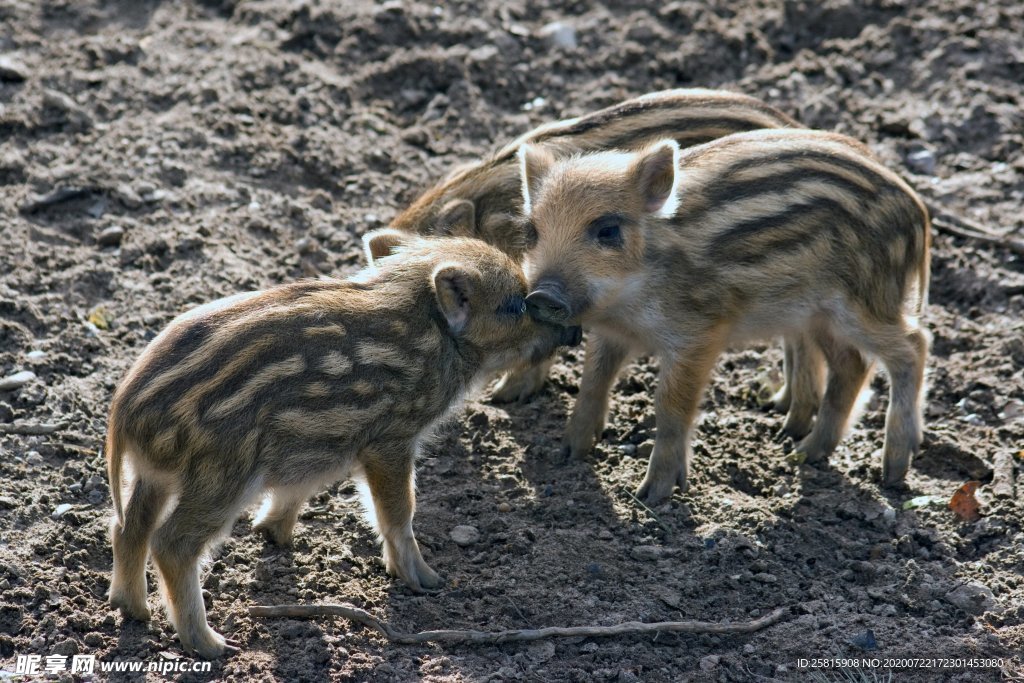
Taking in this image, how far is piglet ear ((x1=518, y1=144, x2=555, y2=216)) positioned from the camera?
18.6 ft

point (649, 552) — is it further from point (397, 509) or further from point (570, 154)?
point (570, 154)

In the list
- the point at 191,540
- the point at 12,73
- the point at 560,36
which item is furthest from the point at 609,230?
the point at 12,73

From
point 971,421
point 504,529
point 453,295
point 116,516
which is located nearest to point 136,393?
point 116,516

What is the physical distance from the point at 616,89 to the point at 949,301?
254 centimetres

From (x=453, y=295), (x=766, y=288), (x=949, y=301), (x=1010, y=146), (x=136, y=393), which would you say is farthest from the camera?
(x=1010, y=146)

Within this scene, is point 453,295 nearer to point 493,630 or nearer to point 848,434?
point 493,630

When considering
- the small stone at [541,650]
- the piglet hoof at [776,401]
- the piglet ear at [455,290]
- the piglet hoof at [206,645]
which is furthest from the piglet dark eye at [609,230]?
the piglet hoof at [206,645]

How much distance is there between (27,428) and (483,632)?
2.15 metres

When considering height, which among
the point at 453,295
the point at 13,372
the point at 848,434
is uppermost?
the point at 453,295

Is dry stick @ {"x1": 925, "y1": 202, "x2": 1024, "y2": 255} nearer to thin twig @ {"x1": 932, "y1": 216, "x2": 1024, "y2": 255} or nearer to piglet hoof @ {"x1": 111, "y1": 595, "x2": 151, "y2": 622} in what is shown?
thin twig @ {"x1": 932, "y1": 216, "x2": 1024, "y2": 255}

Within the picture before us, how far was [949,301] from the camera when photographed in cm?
684

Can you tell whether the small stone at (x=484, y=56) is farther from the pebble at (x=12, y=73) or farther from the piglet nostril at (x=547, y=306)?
the piglet nostril at (x=547, y=306)

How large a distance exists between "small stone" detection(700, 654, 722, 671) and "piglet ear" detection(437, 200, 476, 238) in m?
2.29

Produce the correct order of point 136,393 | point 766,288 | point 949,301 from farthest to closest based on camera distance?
1. point 949,301
2. point 766,288
3. point 136,393
